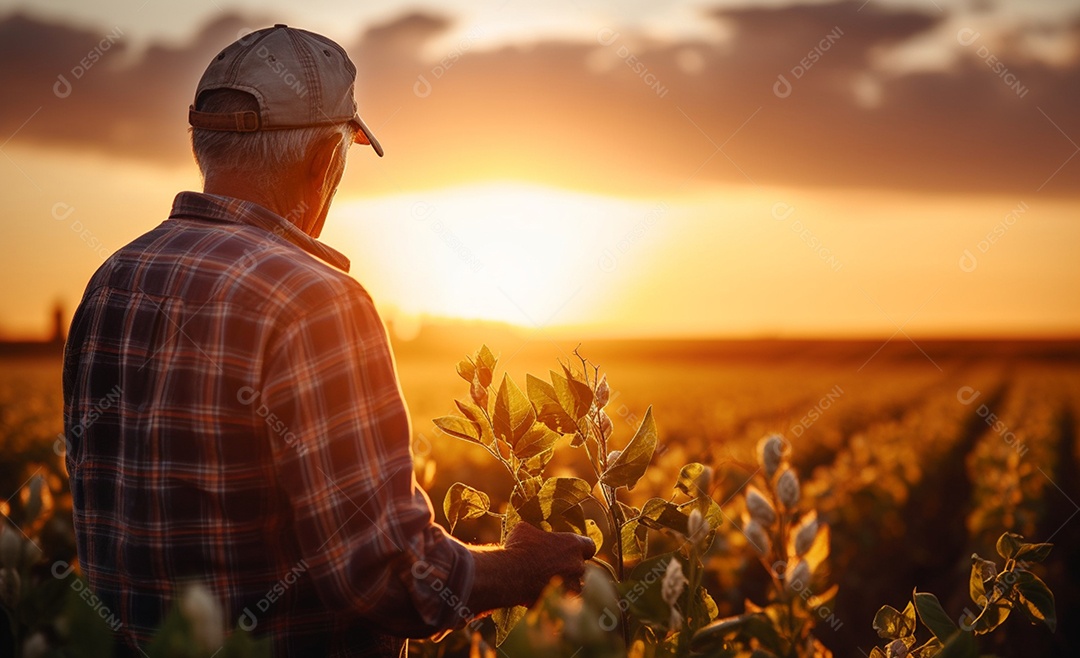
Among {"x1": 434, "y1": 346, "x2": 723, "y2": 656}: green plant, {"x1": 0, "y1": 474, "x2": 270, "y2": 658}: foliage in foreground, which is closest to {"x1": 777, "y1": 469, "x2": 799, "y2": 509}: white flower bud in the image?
{"x1": 434, "y1": 346, "x2": 723, "y2": 656}: green plant

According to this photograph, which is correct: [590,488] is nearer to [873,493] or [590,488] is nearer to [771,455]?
[771,455]

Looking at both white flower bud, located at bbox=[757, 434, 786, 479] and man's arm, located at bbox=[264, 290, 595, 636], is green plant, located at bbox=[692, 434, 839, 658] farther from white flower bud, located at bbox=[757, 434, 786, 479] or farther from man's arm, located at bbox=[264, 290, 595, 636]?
man's arm, located at bbox=[264, 290, 595, 636]

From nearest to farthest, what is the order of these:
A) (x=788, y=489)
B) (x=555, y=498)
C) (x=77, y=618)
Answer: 1. (x=77, y=618)
2. (x=788, y=489)
3. (x=555, y=498)

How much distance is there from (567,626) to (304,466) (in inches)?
27.1

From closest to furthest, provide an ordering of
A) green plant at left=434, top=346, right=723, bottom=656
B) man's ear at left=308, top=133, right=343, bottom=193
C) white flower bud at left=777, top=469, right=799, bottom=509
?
white flower bud at left=777, top=469, right=799, bottom=509
green plant at left=434, top=346, right=723, bottom=656
man's ear at left=308, top=133, right=343, bottom=193

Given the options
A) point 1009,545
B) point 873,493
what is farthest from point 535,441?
point 873,493

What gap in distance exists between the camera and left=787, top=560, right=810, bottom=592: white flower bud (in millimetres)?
1149

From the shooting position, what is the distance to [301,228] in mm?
1878

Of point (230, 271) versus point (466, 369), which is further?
point (466, 369)

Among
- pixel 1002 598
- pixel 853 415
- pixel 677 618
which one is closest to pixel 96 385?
pixel 677 618

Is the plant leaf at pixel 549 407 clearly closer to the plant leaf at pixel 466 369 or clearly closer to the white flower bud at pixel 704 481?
the plant leaf at pixel 466 369

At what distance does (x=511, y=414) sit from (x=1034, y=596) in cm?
109

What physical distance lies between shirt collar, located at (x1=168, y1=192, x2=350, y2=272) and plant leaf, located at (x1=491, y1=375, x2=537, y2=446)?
0.53 metres

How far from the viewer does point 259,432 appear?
4.93 feet
